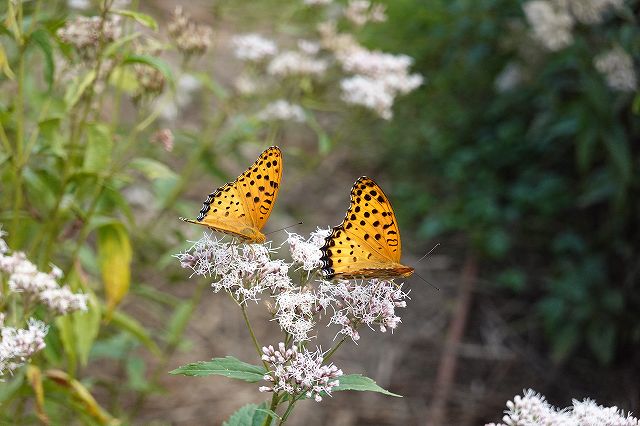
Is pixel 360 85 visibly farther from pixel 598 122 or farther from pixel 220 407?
pixel 220 407

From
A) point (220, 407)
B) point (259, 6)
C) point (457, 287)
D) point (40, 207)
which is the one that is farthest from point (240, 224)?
point (259, 6)

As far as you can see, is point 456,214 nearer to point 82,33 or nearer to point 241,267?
point 82,33

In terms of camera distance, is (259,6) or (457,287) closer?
(457,287)

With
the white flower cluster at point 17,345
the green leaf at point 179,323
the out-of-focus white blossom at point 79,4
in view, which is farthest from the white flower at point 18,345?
the out-of-focus white blossom at point 79,4

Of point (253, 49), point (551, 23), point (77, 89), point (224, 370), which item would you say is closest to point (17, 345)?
point (224, 370)

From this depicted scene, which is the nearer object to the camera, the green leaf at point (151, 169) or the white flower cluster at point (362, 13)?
the green leaf at point (151, 169)

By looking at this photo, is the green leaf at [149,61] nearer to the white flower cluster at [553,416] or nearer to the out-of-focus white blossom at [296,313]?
the out-of-focus white blossom at [296,313]

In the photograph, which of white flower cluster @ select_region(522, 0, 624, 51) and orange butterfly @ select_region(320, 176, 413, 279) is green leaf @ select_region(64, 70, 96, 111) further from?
white flower cluster @ select_region(522, 0, 624, 51)
